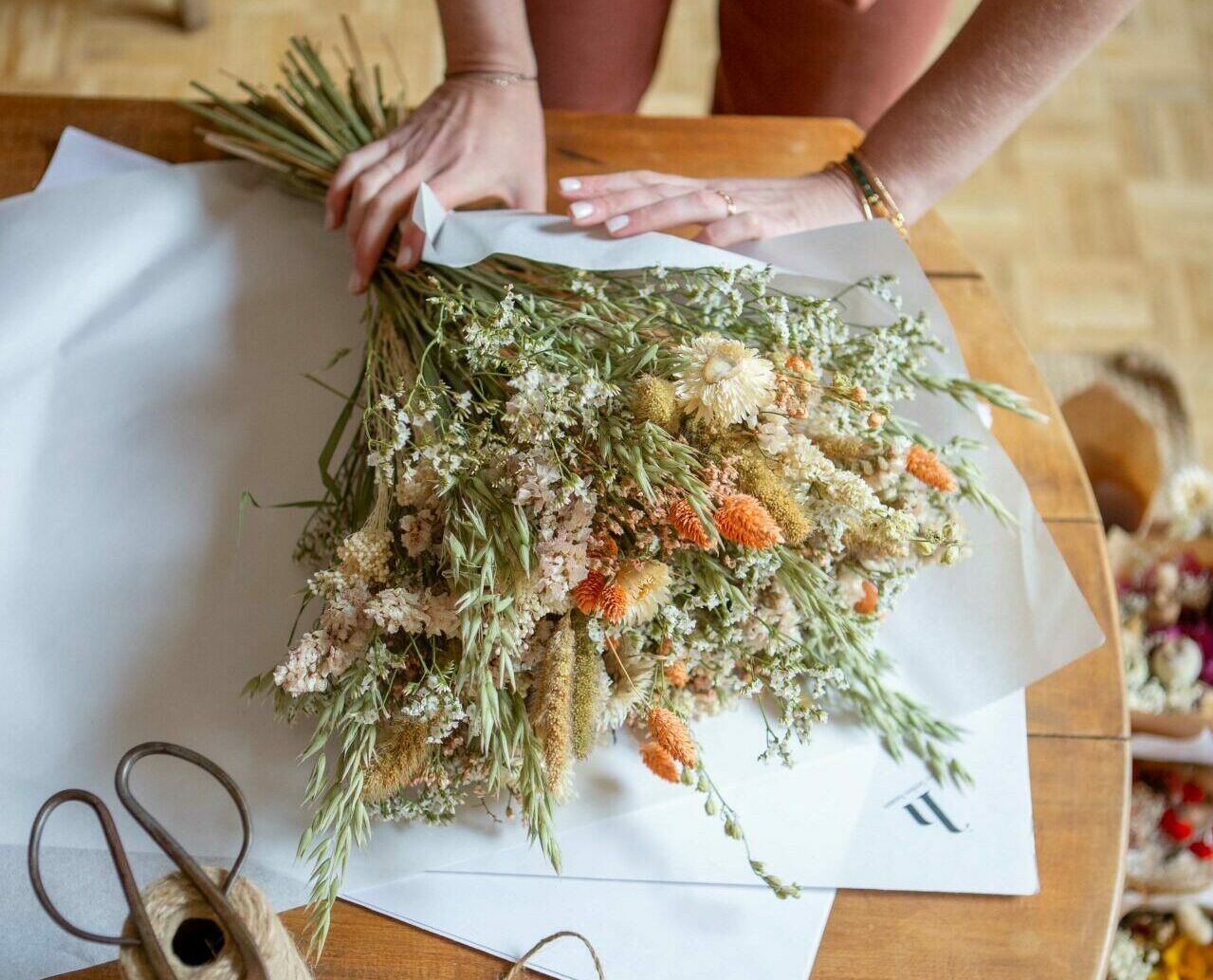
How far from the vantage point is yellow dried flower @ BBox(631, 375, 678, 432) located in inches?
27.0

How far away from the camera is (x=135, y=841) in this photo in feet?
2.69

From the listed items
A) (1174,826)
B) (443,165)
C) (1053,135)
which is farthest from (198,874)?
(1053,135)

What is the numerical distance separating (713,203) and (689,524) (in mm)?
446

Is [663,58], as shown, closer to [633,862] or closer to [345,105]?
[345,105]

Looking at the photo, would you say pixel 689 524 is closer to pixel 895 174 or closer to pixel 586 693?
pixel 586 693

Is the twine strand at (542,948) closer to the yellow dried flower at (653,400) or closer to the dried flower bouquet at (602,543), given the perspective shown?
the dried flower bouquet at (602,543)

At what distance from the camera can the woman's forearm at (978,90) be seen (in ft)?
3.08

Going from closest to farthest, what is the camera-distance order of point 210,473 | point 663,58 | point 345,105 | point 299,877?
point 299,877 → point 210,473 → point 345,105 → point 663,58

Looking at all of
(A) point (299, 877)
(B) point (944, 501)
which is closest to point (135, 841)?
(A) point (299, 877)

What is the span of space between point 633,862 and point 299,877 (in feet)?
0.89

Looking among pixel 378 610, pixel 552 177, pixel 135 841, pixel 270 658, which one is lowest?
pixel 135 841

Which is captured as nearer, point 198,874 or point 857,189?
point 198,874

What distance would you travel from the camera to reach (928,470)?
0.75m

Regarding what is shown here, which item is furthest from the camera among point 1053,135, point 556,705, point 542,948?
point 1053,135
